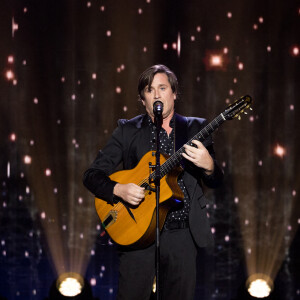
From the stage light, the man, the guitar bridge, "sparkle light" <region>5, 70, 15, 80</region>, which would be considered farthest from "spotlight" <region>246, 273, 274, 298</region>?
"sparkle light" <region>5, 70, 15, 80</region>

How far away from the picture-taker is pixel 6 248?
402cm

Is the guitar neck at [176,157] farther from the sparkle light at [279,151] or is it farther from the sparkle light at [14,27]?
the sparkle light at [14,27]

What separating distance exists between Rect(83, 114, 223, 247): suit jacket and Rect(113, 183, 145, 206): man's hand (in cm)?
9

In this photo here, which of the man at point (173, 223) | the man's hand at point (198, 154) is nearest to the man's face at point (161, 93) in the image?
the man at point (173, 223)

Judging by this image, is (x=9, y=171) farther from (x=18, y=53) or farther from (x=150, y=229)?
(x=150, y=229)

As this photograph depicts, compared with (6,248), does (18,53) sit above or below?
above

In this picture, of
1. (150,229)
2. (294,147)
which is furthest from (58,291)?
(294,147)

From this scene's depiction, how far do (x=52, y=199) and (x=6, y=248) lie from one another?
0.60 metres

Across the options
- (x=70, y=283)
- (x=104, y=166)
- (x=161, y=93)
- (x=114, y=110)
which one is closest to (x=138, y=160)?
(x=104, y=166)

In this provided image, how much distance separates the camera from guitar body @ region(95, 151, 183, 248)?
2570 mm

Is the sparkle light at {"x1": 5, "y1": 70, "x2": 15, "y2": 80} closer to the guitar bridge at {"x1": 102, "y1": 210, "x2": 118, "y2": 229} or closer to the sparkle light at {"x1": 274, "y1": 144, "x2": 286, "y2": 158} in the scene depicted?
the guitar bridge at {"x1": 102, "y1": 210, "x2": 118, "y2": 229}

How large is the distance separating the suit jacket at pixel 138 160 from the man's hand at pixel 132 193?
0.09 meters

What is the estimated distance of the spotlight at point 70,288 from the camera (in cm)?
358

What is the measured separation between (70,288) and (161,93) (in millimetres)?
1888
